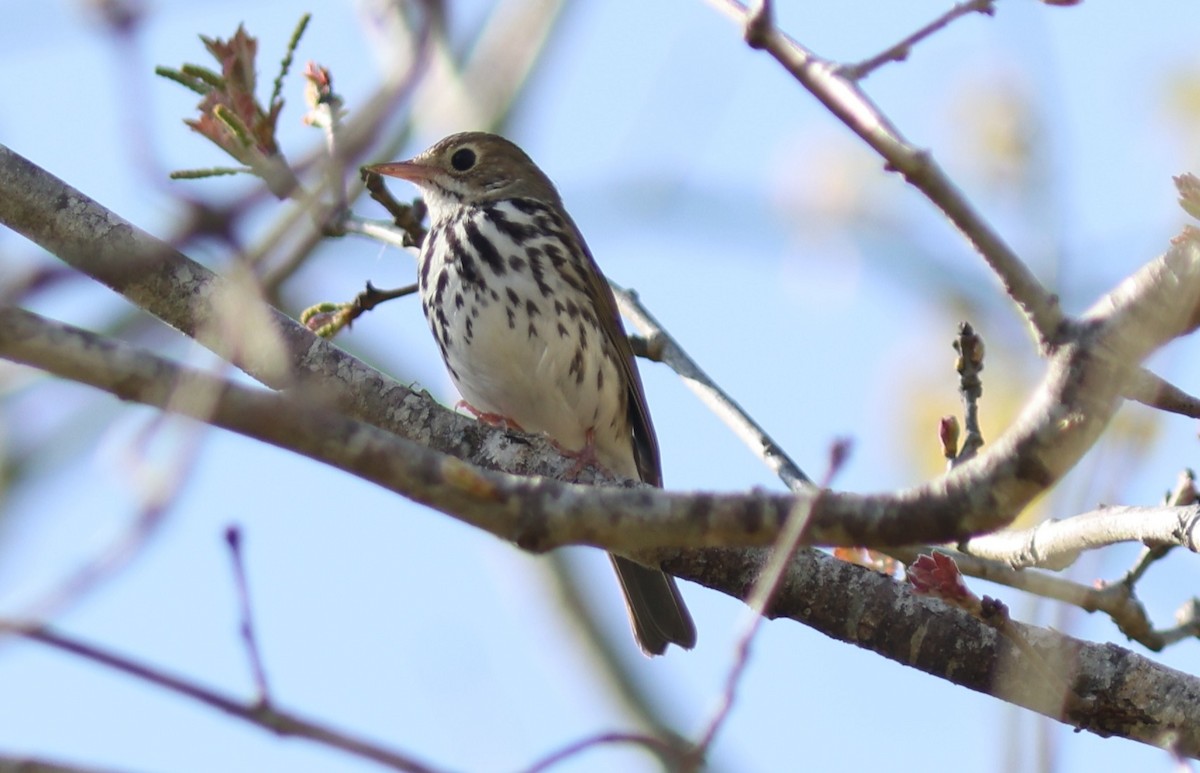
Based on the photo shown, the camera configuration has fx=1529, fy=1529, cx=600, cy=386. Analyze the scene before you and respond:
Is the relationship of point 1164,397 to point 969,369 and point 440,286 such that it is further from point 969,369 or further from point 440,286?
point 440,286

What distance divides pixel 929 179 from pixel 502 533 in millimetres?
950

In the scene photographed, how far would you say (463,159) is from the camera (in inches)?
305

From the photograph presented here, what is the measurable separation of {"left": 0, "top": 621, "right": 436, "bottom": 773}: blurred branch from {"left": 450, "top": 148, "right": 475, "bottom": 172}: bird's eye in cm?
589

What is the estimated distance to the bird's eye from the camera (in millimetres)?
7719

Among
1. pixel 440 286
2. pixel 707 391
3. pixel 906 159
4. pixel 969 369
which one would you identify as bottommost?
pixel 906 159

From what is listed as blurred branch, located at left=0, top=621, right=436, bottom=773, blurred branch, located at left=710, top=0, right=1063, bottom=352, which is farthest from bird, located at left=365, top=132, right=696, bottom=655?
blurred branch, located at left=0, top=621, right=436, bottom=773

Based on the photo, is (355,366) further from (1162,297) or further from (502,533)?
(1162,297)

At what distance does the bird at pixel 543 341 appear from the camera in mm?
6574

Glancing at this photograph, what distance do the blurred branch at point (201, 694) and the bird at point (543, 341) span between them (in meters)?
4.28

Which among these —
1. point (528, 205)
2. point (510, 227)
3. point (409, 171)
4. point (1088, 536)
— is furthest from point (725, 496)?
point (409, 171)

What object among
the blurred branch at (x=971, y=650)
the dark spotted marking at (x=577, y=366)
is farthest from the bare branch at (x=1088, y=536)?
the dark spotted marking at (x=577, y=366)

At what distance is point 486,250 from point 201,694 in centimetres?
492

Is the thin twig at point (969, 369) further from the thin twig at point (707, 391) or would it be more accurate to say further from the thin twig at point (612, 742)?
the thin twig at point (612, 742)

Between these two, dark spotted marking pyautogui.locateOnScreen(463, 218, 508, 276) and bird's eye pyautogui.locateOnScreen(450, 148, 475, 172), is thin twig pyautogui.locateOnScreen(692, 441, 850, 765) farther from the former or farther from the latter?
bird's eye pyautogui.locateOnScreen(450, 148, 475, 172)
